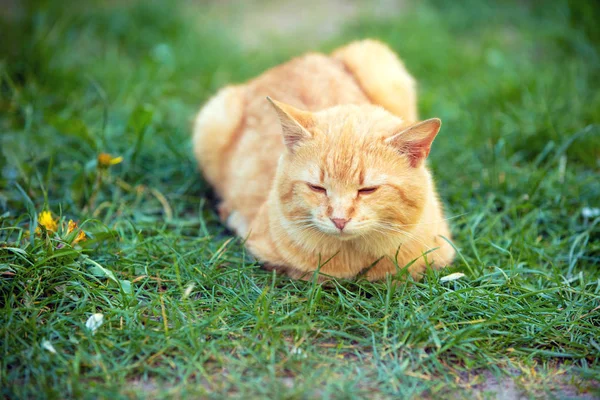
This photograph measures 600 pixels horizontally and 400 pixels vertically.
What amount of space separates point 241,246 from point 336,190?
0.94 meters

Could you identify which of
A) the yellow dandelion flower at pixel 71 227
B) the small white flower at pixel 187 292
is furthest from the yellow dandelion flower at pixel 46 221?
the small white flower at pixel 187 292

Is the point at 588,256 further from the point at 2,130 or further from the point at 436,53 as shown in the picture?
the point at 2,130

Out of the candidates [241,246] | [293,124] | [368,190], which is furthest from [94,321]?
[368,190]

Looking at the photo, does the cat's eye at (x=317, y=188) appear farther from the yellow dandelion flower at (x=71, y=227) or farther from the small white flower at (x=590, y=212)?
the small white flower at (x=590, y=212)

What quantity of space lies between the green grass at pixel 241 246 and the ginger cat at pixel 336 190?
15 cm

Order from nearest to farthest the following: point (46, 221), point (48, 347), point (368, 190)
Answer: point (48, 347), point (368, 190), point (46, 221)

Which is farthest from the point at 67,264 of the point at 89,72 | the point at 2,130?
the point at 89,72

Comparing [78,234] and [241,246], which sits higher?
[78,234]

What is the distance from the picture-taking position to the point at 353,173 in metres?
2.77

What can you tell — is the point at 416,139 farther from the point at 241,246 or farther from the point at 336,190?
the point at 241,246

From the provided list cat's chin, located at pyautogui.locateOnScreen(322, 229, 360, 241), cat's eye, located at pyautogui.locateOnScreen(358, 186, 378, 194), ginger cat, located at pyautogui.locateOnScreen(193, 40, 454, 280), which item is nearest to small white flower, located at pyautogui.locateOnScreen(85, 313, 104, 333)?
ginger cat, located at pyautogui.locateOnScreen(193, 40, 454, 280)

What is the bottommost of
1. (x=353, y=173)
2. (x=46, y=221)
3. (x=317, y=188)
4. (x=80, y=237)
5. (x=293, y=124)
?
(x=80, y=237)

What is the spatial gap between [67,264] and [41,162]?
1444 millimetres

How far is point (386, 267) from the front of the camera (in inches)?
122
